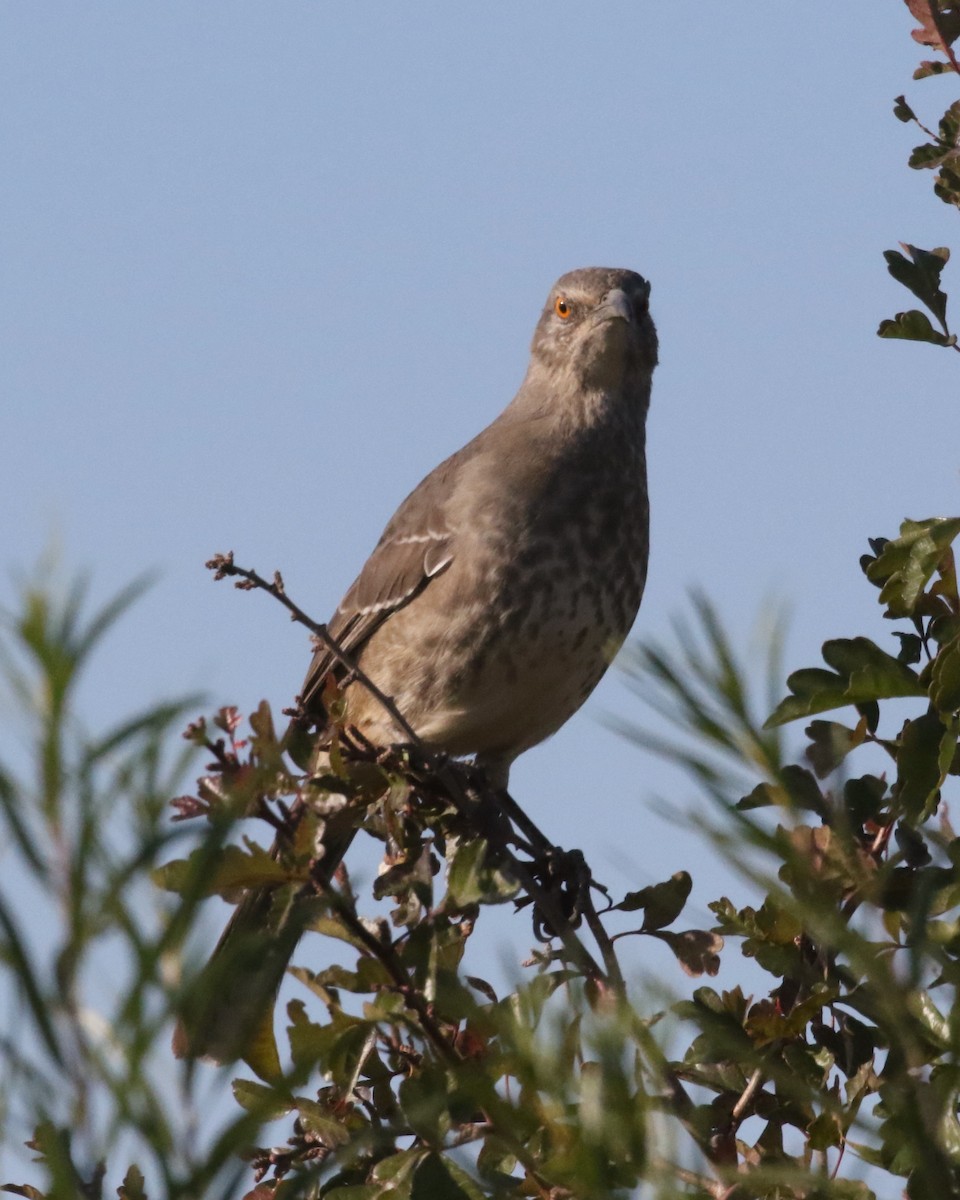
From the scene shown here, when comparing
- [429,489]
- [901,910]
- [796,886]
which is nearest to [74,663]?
[796,886]

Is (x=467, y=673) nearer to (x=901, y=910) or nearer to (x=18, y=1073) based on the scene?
(x=901, y=910)

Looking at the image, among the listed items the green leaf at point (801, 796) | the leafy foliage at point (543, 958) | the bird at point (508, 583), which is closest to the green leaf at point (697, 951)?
the leafy foliage at point (543, 958)

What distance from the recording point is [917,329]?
2564 millimetres

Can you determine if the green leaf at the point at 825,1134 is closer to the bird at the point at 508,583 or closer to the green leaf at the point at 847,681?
the green leaf at the point at 847,681

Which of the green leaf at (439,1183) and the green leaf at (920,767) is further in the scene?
the green leaf at (920,767)

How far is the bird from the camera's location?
4.80 metres

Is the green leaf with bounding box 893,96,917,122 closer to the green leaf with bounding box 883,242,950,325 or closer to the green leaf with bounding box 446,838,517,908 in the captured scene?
the green leaf with bounding box 883,242,950,325

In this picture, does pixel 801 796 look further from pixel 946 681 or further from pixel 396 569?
pixel 396 569

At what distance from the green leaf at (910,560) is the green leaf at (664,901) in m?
0.68

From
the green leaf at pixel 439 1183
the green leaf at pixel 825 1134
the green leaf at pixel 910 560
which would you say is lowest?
the green leaf at pixel 439 1183

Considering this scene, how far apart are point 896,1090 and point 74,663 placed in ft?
1.73

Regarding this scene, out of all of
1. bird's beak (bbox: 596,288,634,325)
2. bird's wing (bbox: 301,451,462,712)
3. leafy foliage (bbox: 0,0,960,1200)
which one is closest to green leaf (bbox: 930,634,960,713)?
leafy foliage (bbox: 0,0,960,1200)

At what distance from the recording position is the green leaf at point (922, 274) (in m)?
2.61

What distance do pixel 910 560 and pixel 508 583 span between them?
2.49 meters
